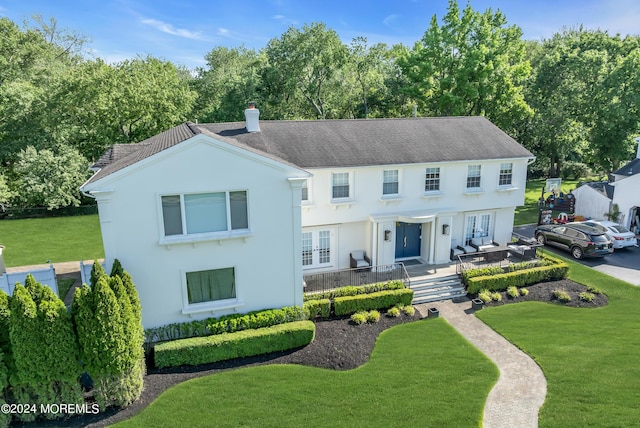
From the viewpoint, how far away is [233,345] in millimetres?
14250

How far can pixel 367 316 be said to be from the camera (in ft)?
56.4

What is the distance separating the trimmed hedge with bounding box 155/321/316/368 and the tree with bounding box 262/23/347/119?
3086 cm

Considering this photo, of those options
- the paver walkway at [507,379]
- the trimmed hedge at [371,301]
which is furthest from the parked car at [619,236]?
the trimmed hedge at [371,301]

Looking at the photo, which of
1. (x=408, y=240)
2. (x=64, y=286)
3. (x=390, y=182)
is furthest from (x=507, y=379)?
(x=64, y=286)

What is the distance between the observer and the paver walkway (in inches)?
458

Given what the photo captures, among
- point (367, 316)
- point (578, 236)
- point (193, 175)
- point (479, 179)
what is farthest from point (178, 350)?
point (578, 236)

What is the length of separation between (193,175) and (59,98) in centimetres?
2981

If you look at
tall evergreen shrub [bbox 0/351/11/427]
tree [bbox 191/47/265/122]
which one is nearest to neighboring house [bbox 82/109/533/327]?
tall evergreen shrub [bbox 0/351/11/427]

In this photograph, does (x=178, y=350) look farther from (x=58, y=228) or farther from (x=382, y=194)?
(x=58, y=228)

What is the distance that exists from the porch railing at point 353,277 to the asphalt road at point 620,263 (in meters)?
11.6

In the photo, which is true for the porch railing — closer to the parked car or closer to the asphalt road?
the asphalt road

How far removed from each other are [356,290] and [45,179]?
1161 inches

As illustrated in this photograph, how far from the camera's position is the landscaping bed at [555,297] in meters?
18.8

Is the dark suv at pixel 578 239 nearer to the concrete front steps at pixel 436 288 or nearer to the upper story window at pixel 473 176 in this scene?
the upper story window at pixel 473 176
